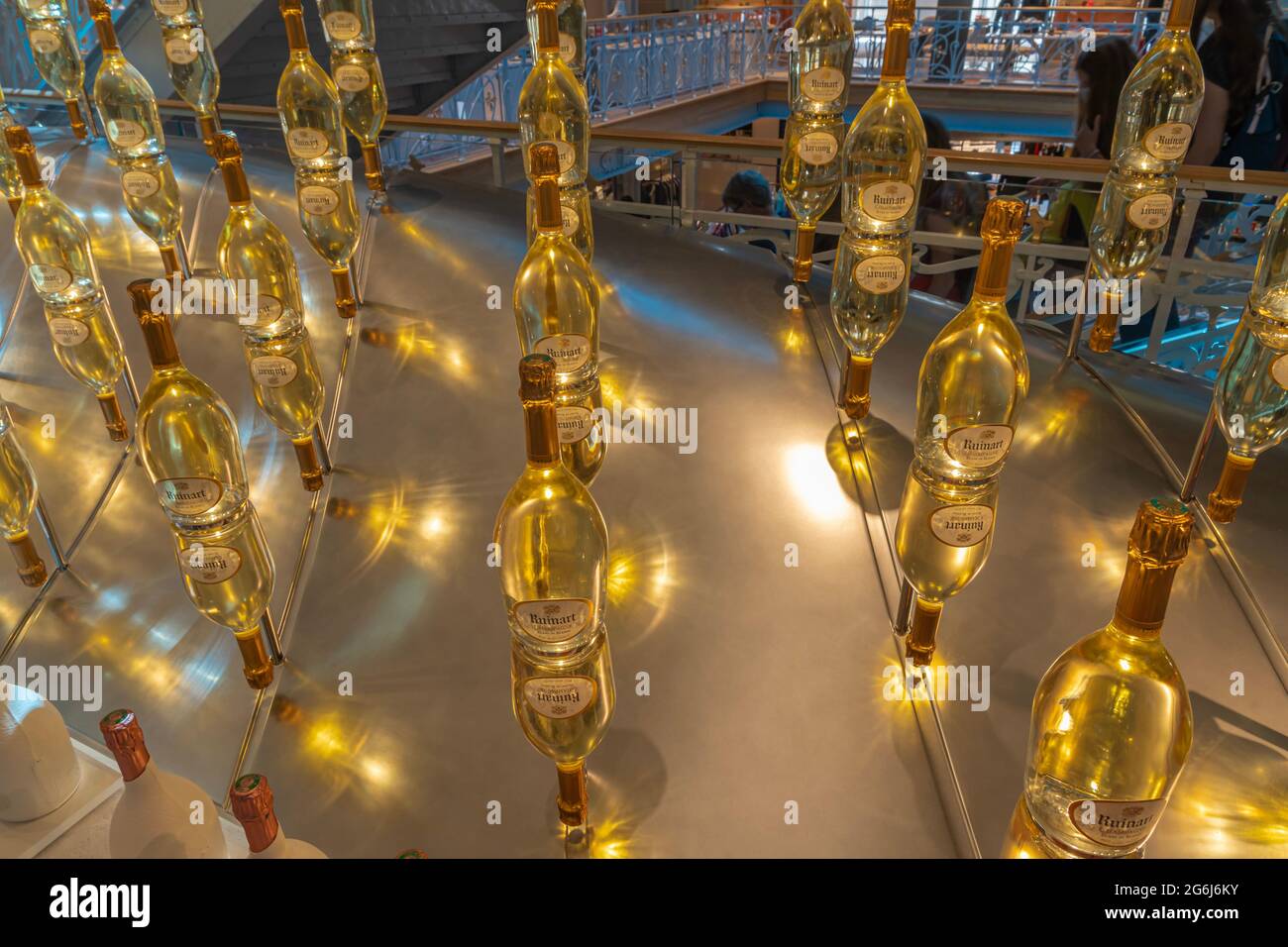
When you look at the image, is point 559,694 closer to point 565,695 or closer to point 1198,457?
point 565,695

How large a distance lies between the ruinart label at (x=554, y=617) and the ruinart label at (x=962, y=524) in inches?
15.8

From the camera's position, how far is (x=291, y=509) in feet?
4.89

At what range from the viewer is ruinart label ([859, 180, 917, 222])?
50.6 inches

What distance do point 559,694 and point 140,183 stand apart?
1584 mm

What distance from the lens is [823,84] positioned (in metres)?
1.60

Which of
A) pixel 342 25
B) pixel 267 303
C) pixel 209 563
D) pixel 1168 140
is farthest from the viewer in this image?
pixel 342 25

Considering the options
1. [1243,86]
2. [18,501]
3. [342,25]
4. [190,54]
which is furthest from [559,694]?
[1243,86]

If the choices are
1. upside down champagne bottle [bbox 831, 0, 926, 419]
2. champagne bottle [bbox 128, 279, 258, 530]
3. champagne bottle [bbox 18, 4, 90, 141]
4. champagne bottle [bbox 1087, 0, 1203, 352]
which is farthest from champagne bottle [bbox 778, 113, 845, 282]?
champagne bottle [bbox 18, 4, 90, 141]

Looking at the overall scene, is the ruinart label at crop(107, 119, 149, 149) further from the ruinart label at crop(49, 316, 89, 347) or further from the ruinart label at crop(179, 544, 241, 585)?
the ruinart label at crop(179, 544, 241, 585)

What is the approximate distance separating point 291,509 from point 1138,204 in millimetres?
1429

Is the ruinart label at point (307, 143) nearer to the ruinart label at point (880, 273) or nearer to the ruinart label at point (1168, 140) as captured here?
the ruinart label at point (880, 273)
